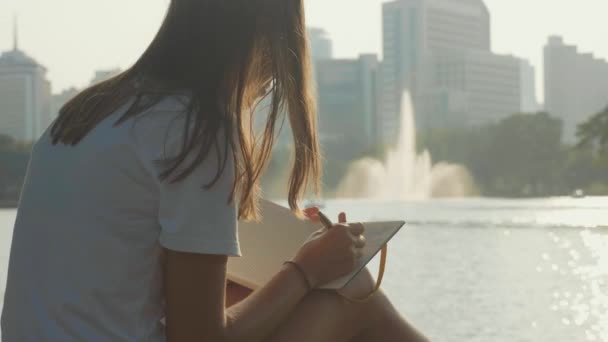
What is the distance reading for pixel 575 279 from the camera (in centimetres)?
687

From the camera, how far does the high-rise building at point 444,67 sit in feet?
241

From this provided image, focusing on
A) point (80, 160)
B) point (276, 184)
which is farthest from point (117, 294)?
point (276, 184)

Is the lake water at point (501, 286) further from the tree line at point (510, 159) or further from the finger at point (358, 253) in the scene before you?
the tree line at point (510, 159)

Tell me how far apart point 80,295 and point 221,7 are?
36 cm

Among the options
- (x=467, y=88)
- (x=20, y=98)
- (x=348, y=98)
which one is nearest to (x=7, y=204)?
(x=20, y=98)

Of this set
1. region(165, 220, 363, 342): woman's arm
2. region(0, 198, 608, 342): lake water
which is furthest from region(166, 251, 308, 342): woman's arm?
region(0, 198, 608, 342): lake water

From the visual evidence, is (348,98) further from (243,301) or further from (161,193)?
(161,193)

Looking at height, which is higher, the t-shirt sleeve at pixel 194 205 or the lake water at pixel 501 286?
the t-shirt sleeve at pixel 194 205

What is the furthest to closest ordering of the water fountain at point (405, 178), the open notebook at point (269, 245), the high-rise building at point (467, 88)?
the high-rise building at point (467, 88)
the water fountain at point (405, 178)
the open notebook at point (269, 245)

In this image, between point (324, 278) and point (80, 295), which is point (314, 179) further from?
point (80, 295)

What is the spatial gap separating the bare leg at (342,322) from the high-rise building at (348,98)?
230 feet

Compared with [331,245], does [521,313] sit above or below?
below

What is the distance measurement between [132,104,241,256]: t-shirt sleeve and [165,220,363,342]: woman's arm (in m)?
0.02

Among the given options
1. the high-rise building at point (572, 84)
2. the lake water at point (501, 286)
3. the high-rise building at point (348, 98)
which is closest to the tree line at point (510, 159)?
the high-rise building at point (348, 98)
